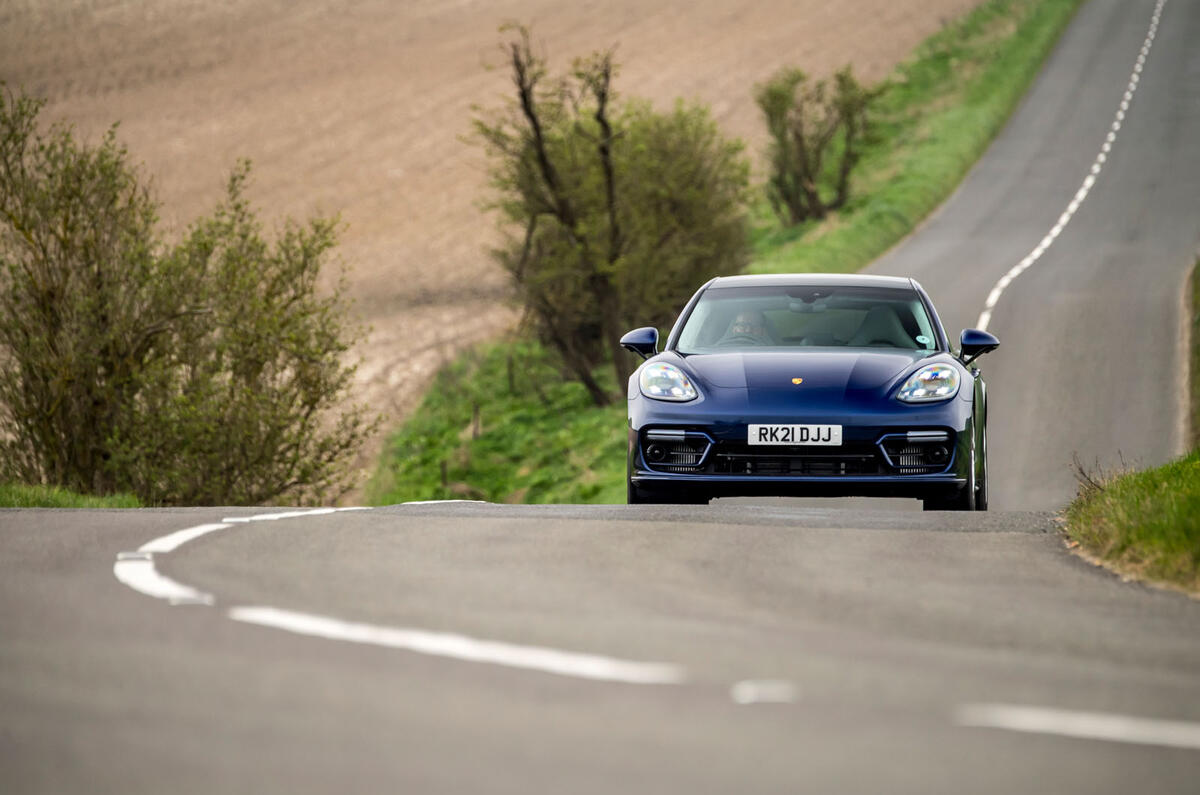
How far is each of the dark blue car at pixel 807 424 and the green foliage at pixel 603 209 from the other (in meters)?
19.1

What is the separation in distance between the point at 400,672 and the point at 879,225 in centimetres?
3575

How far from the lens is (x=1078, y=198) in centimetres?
4322

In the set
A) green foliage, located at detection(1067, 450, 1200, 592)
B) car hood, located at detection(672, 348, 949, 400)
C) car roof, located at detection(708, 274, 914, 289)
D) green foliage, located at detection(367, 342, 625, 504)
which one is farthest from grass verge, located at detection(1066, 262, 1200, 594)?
green foliage, located at detection(367, 342, 625, 504)

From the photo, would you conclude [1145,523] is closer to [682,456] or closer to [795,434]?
[795,434]

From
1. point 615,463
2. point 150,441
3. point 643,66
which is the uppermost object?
point 643,66

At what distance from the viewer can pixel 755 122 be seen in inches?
2416

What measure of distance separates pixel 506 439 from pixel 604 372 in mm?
4463

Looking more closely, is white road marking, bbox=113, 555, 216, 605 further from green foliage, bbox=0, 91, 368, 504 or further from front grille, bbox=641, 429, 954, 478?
green foliage, bbox=0, 91, 368, 504

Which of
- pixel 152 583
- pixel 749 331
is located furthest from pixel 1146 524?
pixel 152 583

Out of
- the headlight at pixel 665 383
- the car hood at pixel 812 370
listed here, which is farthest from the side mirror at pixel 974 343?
the headlight at pixel 665 383

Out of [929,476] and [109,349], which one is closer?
[929,476]

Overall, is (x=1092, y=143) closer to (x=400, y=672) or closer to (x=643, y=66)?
(x=643, y=66)

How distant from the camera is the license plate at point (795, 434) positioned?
9797 mm

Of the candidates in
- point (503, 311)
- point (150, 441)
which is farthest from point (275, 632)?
point (503, 311)
